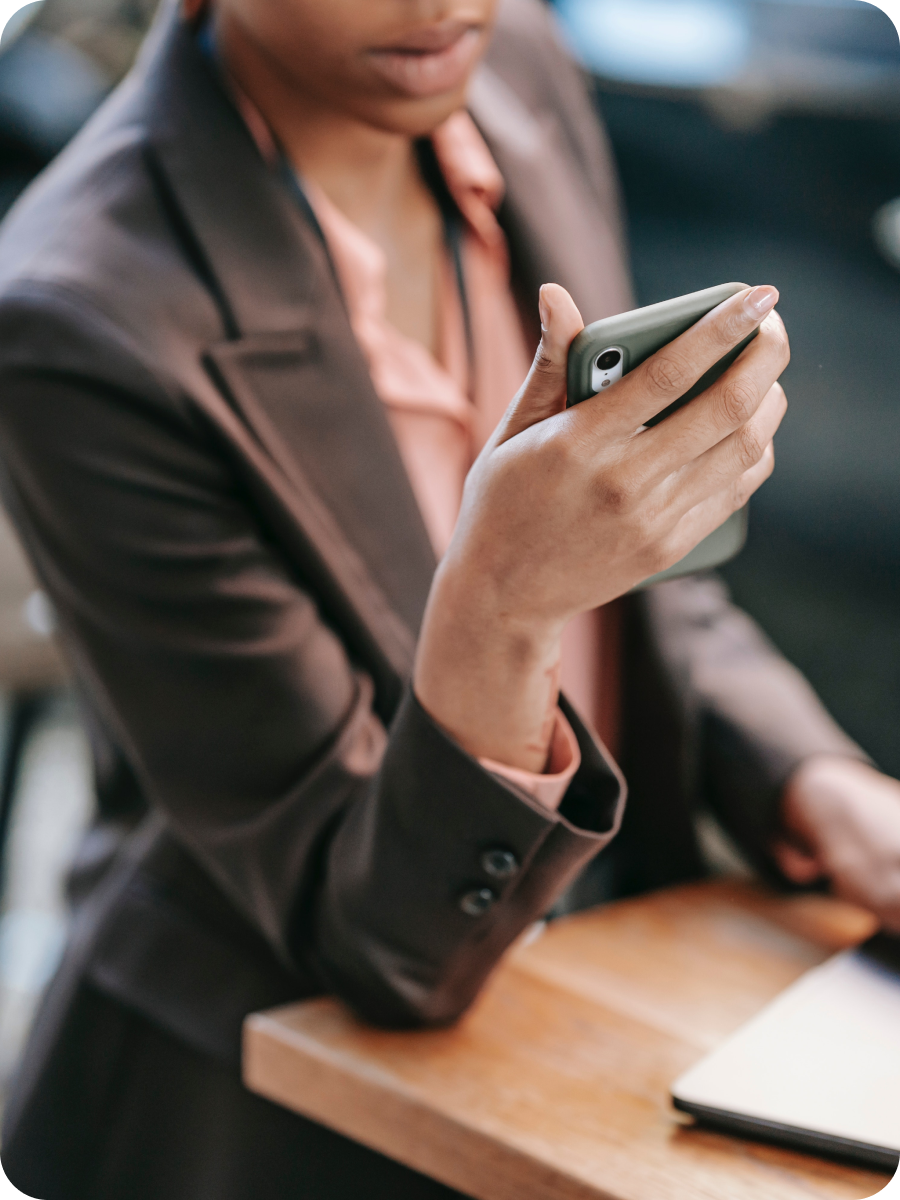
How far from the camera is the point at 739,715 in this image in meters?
0.71

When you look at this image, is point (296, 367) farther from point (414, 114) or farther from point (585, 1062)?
point (585, 1062)

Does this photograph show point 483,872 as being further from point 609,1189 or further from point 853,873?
point 853,873

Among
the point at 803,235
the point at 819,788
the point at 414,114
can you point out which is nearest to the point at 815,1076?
the point at 819,788

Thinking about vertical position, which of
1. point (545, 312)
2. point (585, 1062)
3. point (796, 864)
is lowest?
point (796, 864)

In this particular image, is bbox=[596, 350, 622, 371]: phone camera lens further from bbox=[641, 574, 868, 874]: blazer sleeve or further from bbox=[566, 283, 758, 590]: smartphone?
bbox=[641, 574, 868, 874]: blazer sleeve

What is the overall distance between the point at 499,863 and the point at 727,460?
22 cm

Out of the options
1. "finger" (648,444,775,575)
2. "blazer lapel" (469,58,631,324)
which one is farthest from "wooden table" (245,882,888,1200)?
"blazer lapel" (469,58,631,324)

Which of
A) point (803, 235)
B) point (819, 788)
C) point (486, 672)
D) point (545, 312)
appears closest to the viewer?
point (545, 312)

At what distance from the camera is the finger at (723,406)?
39 cm

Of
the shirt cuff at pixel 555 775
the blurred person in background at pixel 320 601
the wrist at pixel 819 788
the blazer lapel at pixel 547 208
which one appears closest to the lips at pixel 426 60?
the blurred person in background at pixel 320 601

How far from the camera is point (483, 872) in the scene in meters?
0.54

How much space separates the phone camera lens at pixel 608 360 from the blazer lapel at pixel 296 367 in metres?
0.21

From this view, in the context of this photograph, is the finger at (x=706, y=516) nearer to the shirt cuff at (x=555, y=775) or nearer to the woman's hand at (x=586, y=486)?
the woman's hand at (x=586, y=486)

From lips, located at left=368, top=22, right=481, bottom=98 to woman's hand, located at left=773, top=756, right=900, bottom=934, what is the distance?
17.0 inches
